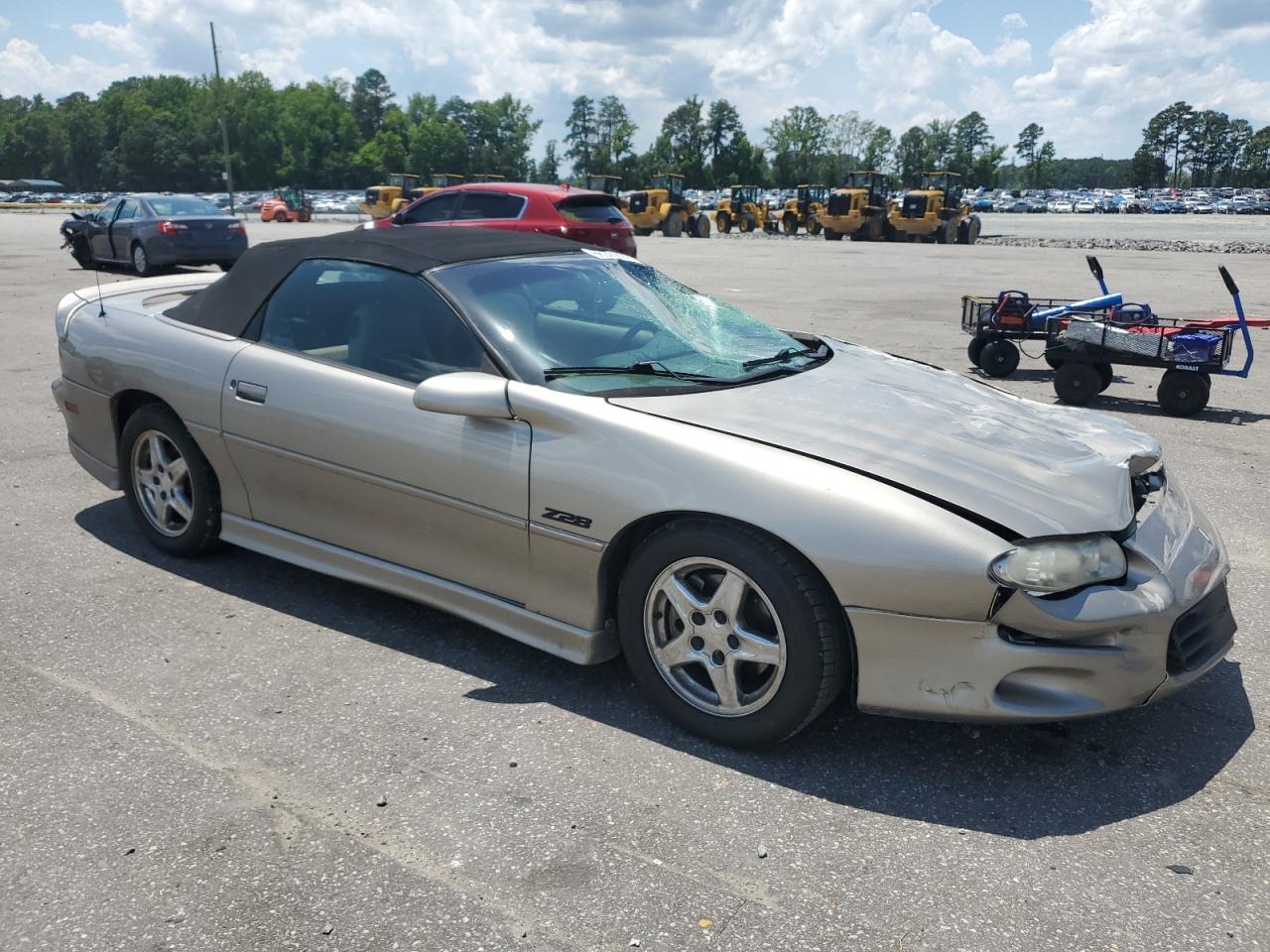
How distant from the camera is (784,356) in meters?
3.93

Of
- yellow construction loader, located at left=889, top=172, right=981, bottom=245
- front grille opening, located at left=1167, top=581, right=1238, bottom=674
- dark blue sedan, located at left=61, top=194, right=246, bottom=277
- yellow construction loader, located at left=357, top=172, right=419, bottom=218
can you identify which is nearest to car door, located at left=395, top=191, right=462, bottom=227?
dark blue sedan, located at left=61, top=194, right=246, bottom=277

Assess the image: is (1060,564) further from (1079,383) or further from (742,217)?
(742,217)

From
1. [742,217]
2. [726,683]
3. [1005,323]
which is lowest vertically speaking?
[742,217]

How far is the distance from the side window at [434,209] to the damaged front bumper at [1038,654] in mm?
13881

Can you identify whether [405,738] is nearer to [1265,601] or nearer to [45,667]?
[45,667]

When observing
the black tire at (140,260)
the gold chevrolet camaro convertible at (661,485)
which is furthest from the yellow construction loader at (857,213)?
the gold chevrolet camaro convertible at (661,485)

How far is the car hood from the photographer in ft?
9.27

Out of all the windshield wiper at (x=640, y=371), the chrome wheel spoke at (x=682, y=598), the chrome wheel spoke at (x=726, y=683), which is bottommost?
the chrome wheel spoke at (x=726, y=683)

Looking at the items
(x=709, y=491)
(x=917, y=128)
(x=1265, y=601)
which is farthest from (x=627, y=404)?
(x=917, y=128)

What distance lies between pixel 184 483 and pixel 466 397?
175cm

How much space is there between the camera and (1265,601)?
4.16 m

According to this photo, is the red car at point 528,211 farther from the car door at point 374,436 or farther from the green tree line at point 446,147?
the green tree line at point 446,147

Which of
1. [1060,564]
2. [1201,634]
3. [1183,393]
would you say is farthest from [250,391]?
[1183,393]

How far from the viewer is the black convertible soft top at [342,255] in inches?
156
